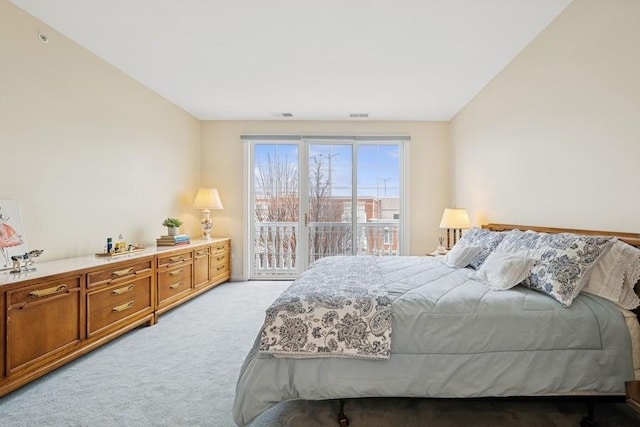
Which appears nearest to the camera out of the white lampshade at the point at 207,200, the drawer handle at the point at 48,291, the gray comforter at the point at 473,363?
the gray comforter at the point at 473,363

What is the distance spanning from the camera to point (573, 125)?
2238mm

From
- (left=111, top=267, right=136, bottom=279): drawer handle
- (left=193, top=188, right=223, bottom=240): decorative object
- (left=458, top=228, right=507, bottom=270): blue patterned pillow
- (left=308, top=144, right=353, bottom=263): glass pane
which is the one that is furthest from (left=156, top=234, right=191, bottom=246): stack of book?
(left=458, top=228, right=507, bottom=270): blue patterned pillow

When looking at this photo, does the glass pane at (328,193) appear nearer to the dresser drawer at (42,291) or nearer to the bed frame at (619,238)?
the bed frame at (619,238)

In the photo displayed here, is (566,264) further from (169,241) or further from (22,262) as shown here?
(169,241)

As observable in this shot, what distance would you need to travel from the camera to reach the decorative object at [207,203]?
4512 mm

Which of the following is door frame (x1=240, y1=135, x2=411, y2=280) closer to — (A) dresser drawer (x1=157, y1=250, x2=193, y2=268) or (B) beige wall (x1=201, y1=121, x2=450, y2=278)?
(B) beige wall (x1=201, y1=121, x2=450, y2=278)

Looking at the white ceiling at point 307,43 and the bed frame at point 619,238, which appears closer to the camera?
the bed frame at point 619,238

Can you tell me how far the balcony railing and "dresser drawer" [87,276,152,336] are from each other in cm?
220

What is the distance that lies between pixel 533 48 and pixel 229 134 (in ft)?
13.4

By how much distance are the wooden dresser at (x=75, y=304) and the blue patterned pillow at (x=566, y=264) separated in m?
3.09

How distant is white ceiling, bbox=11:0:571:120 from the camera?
2.29 meters

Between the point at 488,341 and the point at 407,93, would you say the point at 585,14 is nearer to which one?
the point at 407,93

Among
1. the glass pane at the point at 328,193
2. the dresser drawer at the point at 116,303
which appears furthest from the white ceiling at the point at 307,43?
the dresser drawer at the point at 116,303

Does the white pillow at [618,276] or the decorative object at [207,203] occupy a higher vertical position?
the decorative object at [207,203]
